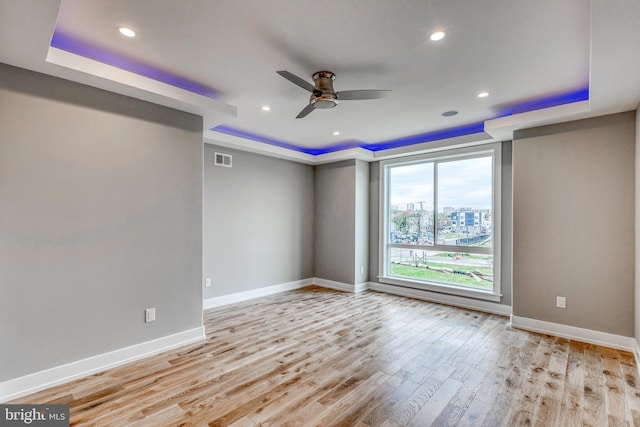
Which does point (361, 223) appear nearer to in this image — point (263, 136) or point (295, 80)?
point (263, 136)

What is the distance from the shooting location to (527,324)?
374 cm

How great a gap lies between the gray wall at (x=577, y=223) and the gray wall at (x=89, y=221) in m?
3.99

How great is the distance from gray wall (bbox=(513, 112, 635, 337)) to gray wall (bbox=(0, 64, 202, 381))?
399cm

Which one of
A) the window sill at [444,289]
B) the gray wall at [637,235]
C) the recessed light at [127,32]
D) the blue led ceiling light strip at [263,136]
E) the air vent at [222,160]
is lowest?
the window sill at [444,289]

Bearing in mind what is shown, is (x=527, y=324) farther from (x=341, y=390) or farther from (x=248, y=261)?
(x=248, y=261)

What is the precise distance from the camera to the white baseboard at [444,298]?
173 inches

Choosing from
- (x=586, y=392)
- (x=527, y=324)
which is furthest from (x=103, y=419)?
(x=527, y=324)

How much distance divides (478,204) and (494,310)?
1.61 meters

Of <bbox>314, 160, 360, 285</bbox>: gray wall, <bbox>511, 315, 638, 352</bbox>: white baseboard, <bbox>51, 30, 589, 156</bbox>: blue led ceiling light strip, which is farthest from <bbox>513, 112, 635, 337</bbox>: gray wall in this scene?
<bbox>314, 160, 360, 285</bbox>: gray wall

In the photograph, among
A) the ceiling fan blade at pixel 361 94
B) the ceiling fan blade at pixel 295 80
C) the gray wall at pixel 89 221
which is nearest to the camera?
the gray wall at pixel 89 221

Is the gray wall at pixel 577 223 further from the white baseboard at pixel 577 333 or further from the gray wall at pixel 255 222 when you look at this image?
the gray wall at pixel 255 222

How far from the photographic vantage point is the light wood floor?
2.07 meters

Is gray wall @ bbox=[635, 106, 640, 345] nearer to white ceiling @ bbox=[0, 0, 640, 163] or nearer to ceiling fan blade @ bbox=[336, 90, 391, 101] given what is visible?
white ceiling @ bbox=[0, 0, 640, 163]

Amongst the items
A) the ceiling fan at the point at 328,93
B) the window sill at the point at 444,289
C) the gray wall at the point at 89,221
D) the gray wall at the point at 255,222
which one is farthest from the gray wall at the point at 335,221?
the gray wall at the point at 89,221
